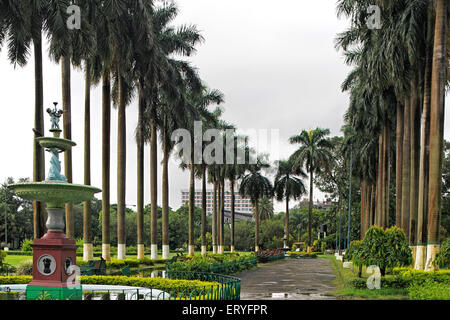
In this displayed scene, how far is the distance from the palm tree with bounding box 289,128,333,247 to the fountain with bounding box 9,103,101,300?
182ft

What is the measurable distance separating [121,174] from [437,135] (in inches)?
727

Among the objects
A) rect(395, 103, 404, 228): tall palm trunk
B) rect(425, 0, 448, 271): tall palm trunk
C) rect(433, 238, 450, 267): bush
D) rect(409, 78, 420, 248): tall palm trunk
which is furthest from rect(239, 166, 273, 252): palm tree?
rect(433, 238, 450, 267): bush

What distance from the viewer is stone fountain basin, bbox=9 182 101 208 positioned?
13.8 m

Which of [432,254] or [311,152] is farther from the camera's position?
[311,152]

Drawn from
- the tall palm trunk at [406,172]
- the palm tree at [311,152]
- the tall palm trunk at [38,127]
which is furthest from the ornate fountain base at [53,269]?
the palm tree at [311,152]

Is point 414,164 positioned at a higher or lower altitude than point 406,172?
higher

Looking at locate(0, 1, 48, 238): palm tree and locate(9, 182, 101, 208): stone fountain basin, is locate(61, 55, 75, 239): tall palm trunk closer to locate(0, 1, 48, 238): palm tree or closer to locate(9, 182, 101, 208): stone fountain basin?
locate(0, 1, 48, 238): palm tree

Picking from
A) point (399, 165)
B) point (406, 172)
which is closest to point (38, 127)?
point (406, 172)

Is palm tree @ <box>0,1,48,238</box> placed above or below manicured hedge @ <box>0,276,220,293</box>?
above

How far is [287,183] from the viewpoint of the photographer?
236ft

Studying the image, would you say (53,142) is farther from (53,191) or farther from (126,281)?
(126,281)

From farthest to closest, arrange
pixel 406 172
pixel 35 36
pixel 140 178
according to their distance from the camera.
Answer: pixel 140 178
pixel 406 172
pixel 35 36

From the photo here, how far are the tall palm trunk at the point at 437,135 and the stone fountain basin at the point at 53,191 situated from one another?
1345cm
